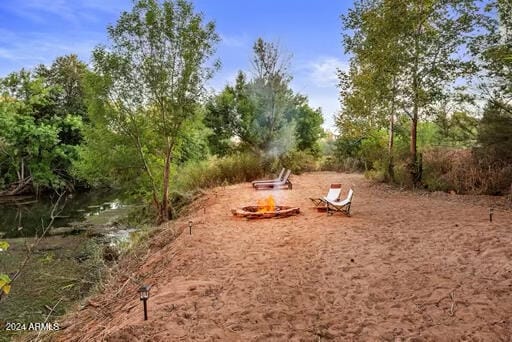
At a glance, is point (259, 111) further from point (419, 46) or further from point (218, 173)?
point (419, 46)

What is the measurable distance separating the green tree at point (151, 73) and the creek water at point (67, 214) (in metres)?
3.24

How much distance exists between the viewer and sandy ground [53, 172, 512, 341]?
11.6ft

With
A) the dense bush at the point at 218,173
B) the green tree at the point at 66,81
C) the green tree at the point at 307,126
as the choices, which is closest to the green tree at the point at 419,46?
the dense bush at the point at 218,173

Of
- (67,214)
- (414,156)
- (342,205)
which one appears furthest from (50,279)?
(414,156)

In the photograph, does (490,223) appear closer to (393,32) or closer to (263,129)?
(393,32)

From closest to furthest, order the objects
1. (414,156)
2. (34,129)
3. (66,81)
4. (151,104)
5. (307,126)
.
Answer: (151,104), (414,156), (34,129), (307,126), (66,81)

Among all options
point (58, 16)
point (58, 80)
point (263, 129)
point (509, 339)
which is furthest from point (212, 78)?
point (58, 80)

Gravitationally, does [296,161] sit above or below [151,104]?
below

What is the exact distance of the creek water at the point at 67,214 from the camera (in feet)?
43.3

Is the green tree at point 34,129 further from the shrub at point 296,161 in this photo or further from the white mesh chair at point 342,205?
the white mesh chair at point 342,205

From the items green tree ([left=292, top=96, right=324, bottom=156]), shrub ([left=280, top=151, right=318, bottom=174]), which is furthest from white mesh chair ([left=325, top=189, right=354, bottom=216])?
green tree ([left=292, top=96, right=324, bottom=156])

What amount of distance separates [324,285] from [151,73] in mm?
8094

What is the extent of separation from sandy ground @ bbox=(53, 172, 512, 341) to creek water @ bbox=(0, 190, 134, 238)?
6571mm

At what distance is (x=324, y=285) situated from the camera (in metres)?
4.60
